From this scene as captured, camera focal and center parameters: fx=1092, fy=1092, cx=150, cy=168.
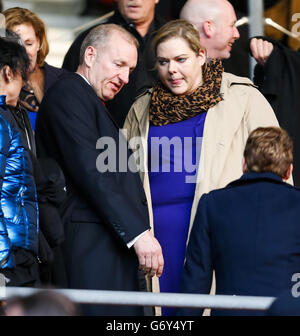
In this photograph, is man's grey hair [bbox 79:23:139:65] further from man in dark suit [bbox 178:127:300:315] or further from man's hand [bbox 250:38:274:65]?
man in dark suit [bbox 178:127:300:315]

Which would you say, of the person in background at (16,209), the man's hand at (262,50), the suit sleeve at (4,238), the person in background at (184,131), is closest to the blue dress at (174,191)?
the person in background at (184,131)

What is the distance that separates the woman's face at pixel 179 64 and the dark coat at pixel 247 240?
3.82 ft

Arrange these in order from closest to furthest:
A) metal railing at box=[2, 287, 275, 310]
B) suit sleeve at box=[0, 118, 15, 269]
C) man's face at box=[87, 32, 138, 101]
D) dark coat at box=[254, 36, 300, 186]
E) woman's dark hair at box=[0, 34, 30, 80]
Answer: metal railing at box=[2, 287, 275, 310] → suit sleeve at box=[0, 118, 15, 269] → woman's dark hair at box=[0, 34, 30, 80] → man's face at box=[87, 32, 138, 101] → dark coat at box=[254, 36, 300, 186]

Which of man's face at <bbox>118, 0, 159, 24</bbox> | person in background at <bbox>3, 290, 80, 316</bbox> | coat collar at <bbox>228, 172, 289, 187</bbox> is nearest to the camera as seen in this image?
person in background at <bbox>3, 290, 80, 316</bbox>

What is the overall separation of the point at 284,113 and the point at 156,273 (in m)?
1.44

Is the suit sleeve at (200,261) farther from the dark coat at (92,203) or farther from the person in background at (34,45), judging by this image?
the person in background at (34,45)

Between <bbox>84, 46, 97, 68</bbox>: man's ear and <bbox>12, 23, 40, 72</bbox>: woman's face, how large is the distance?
0.73 meters

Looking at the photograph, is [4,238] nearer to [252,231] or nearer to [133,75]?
[252,231]

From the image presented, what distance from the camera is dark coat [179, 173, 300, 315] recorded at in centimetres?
441

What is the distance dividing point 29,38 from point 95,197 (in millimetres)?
1478

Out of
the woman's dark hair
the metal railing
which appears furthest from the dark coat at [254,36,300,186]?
the metal railing

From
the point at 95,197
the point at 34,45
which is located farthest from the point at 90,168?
the point at 34,45
